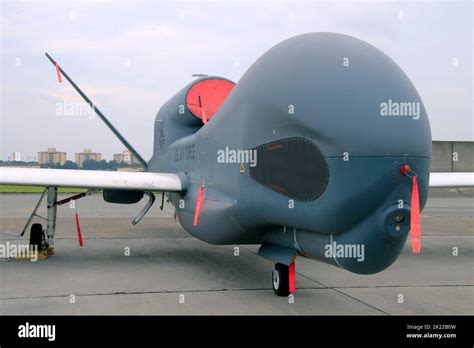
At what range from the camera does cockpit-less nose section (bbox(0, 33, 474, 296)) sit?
548 centimetres

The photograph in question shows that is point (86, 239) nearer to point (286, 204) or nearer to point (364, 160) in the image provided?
point (286, 204)

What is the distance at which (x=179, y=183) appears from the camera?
10742 mm

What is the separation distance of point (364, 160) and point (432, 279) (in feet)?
16.2

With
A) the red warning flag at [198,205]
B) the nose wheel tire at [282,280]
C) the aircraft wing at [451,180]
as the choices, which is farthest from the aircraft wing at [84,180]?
the aircraft wing at [451,180]

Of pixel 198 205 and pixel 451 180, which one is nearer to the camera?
pixel 198 205

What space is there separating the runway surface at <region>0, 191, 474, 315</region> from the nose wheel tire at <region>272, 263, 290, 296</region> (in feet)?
0.66

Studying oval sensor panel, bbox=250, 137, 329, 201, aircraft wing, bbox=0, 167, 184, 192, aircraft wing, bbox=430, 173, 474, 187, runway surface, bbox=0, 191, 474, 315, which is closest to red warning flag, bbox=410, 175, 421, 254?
oval sensor panel, bbox=250, 137, 329, 201

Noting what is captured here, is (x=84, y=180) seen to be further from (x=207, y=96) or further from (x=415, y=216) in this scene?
(x=415, y=216)

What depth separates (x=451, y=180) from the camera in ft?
40.2

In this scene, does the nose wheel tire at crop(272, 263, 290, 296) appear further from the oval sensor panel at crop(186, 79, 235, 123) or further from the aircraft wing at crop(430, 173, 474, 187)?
the aircraft wing at crop(430, 173, 474, 187)

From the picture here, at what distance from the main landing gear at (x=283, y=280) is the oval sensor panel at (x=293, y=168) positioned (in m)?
1.40

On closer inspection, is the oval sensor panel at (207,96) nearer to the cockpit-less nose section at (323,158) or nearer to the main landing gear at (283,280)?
the cockpit-less nose section at (323,158)

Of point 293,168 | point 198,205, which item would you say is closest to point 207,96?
point 198,205

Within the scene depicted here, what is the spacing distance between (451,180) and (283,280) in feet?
22.4
